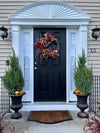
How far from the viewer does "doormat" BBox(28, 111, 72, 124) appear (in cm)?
239

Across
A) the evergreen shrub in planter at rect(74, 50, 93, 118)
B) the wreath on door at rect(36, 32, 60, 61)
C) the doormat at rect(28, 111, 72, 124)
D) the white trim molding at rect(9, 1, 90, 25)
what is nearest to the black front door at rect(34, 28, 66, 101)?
the wreath on door at rect(36, 32, 60, 61)

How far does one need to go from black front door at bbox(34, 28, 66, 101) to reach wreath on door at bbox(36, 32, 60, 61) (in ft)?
0.32

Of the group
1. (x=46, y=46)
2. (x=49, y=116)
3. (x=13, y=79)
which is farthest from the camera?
(x=46, y=46)

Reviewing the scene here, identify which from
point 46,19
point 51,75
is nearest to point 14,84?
point 51,75

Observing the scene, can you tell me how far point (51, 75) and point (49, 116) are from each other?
40.4 inches

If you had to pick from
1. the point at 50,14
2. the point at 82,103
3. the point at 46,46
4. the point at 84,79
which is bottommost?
the point at 82,103

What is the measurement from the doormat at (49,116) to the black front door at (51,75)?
0.42 meters

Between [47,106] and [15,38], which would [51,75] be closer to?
[47,106]

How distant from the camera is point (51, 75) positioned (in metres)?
3.11

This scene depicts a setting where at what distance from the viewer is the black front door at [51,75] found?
3.10m


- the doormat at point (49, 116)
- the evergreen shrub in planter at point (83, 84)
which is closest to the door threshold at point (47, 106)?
the doormat at point (49, 116)

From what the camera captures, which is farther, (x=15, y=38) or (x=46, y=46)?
(x=46, y=46)

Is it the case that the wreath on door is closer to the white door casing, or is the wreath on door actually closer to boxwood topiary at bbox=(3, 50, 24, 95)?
the white door casing

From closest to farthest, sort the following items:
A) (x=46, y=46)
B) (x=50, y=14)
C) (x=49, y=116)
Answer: (x=49, y=116) → (x=50, y=14) → (x=46, y=46)
